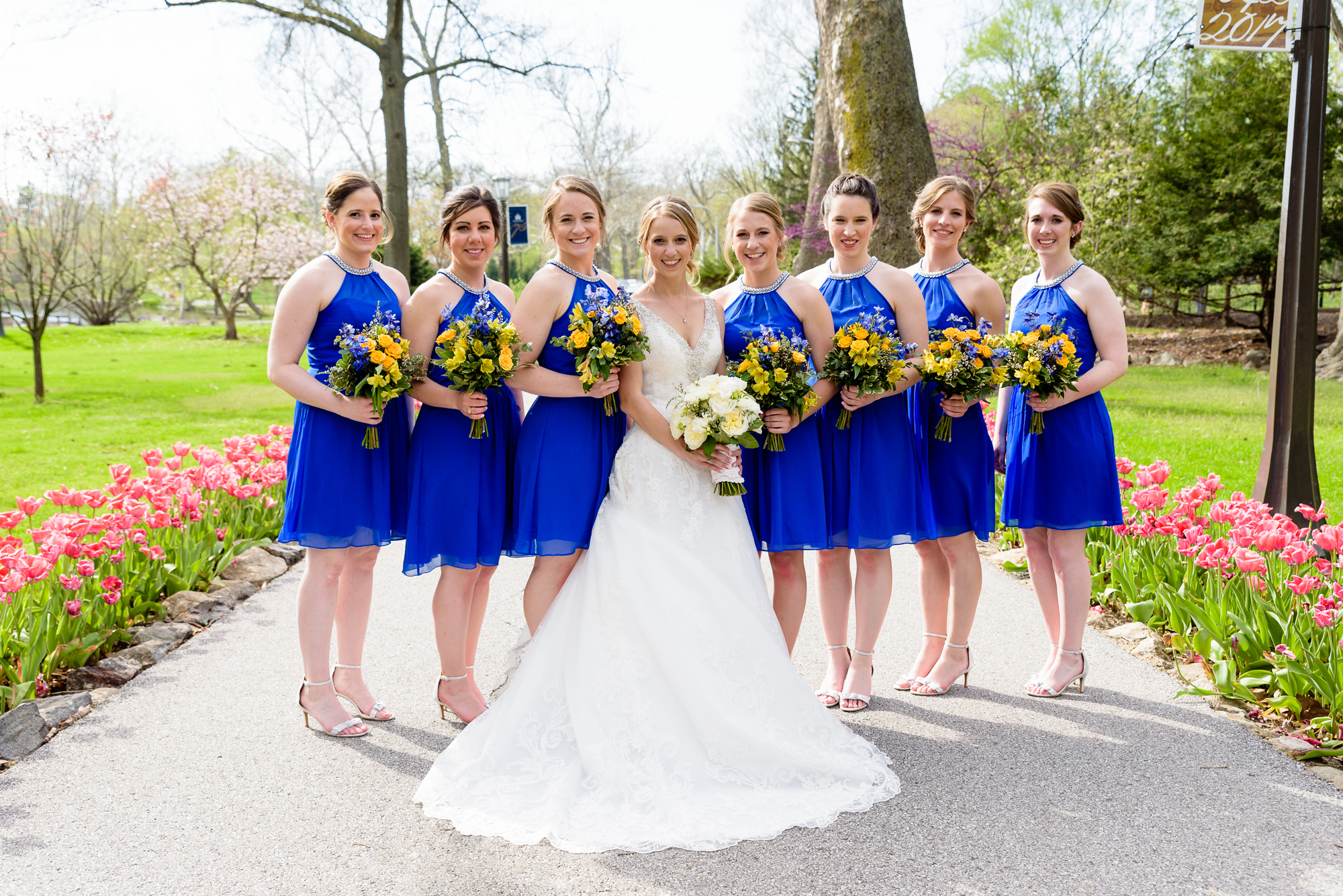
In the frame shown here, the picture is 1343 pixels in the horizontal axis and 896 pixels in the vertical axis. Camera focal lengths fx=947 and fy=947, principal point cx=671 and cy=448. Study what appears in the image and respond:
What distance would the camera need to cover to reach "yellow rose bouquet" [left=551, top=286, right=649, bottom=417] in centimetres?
382

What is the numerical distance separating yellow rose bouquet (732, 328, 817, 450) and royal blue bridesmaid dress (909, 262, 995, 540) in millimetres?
836

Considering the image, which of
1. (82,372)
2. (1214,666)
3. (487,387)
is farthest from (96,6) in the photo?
(1214,666)

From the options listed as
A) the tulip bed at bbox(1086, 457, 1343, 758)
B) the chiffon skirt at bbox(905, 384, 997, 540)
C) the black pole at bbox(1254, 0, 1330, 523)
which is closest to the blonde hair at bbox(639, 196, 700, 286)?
the chiffon skirt at bbox(905, 384, 997, 540)

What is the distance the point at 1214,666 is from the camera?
14.9ft

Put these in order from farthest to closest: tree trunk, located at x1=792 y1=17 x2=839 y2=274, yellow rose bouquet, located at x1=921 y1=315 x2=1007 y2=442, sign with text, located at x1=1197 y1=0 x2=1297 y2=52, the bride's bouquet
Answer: tree trunk, located at x1=792 y1=17 x2=839 y2=274, sign with text, located at x1=1197 y1=0 x2=1297 y2=52, yellow rose bouquet, located at x1=921 y1=315 x2=1007 y2=442, the bride's bouquet

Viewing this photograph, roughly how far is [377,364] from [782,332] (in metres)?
1.73

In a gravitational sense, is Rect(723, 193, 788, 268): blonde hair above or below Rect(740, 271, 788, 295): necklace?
above

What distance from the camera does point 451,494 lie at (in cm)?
416

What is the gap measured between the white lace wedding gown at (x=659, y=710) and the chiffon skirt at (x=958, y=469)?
1058 mm

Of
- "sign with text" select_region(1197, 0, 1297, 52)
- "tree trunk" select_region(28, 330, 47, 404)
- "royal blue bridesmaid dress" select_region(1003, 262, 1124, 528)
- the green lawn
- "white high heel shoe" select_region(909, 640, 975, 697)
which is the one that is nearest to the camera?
"royal blue bridesmaid dress" select_region(1003, 262, 1124, 528)

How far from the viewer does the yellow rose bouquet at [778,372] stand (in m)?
3.94

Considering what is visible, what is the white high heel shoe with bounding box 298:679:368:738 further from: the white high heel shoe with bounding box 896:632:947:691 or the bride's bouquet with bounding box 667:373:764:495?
the white high heel shoe with bounding box 896:632:947:691

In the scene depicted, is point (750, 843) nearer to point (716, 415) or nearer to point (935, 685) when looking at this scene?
point (716, 415)

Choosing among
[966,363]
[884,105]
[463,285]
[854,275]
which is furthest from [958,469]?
[884,105]
